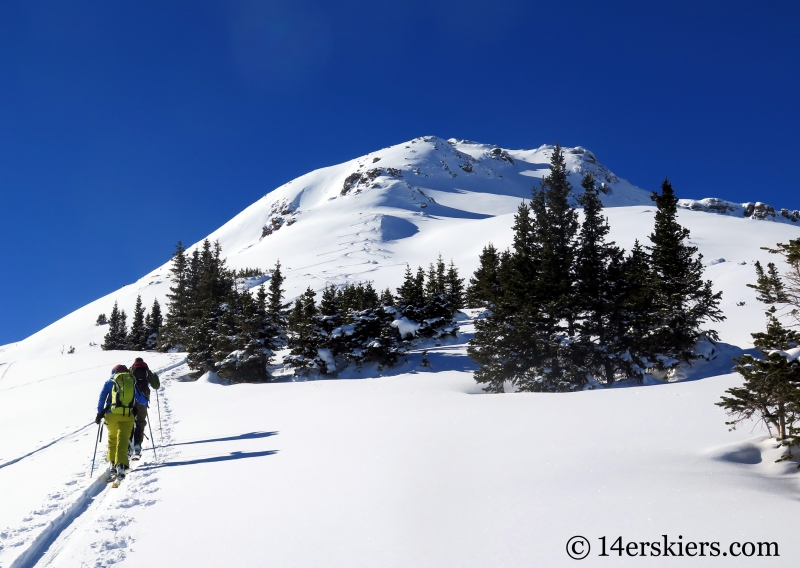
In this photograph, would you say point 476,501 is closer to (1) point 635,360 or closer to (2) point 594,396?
(2) point 594,396

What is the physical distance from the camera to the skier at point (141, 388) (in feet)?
31.4

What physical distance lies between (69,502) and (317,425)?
5640 mm

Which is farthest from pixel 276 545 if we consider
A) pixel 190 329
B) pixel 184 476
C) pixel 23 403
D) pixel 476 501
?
pixel 190 329

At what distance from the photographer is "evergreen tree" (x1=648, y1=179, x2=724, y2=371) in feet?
68.1

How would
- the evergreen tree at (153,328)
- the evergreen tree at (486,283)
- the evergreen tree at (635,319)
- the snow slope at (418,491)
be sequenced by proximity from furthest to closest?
the evergreen tree at (153,328)
the evergreen tree at (486,283)
the evergreen tree at (635,319)
the snow slope at (418,491)

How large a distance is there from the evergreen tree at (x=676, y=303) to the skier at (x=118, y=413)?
20.4 meters

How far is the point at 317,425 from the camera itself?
37.9ft

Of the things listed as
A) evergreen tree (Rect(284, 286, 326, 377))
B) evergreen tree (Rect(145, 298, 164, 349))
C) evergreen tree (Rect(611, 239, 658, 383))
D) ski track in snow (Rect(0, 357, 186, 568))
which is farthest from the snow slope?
evergreen tree (Rect(145, 298, 164, 349))

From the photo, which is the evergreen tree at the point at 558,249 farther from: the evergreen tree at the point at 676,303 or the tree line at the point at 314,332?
the tree line at the point at 314,332

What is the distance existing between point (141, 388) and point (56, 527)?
546 cm

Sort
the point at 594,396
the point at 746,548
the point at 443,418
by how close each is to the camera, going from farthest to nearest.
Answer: the point at 594,396, the point at 443,418, the point at 746,548

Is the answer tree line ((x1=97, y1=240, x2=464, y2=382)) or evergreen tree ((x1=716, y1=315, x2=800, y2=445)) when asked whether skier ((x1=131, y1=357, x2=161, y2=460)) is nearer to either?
evergreen tree ((x1=716, y1=315, x2=800, y2=445))

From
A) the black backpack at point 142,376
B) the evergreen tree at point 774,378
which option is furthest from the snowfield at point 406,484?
Answer: the black backpack at point 142,376

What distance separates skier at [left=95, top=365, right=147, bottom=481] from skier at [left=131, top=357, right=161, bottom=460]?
1.17 meters
